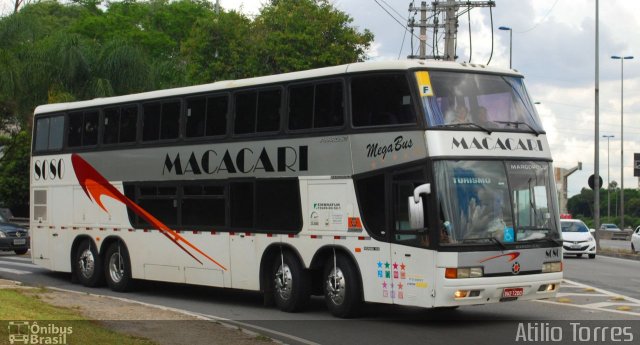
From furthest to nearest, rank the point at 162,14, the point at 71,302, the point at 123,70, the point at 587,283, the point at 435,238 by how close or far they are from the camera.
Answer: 1. the point at 162,14
2. the point at 123,70
3. the point at 587,283
4. the point at 71,302
5. the point at 435,238

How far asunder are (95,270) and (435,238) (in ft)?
32.0

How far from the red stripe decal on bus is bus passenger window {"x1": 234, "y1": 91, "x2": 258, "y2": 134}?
2.57 metres

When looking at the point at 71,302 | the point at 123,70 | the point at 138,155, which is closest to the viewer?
the point at 71,302

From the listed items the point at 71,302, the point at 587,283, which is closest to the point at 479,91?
the point at 71,302

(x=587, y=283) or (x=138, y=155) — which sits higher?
(x=138, y=155)

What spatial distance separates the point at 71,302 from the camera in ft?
55.9

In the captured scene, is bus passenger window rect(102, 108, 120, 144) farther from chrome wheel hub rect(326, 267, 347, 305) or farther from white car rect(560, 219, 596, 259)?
white car rect(560, 219, 596, 259)

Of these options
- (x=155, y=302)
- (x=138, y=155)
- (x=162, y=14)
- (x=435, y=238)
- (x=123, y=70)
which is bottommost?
(x=155, y=302)

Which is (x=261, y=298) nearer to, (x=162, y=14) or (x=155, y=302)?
(x=155, y=302)

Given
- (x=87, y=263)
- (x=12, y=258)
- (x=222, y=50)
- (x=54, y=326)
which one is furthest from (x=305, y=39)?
(x=54, y=326)

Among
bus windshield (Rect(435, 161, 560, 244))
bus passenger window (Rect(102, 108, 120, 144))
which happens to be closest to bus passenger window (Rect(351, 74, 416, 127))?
bus windshield (Rect(435, 161, 560, 244))

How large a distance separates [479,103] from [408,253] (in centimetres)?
257

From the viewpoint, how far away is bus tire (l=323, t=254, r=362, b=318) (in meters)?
16.0

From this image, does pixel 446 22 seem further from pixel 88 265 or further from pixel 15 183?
pixel 15 183
